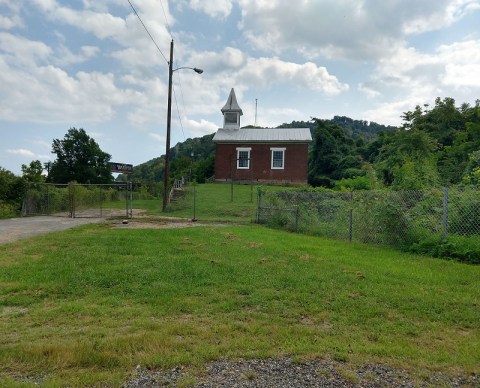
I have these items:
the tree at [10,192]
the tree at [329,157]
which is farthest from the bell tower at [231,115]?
the tree at [10,192]

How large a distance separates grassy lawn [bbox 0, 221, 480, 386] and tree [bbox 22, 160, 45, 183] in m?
13.5

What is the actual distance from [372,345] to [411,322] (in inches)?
39.3

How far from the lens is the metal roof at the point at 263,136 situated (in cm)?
3403

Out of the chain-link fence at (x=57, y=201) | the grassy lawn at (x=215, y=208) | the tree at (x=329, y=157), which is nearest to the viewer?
the grassy lawn at (x=215, y=208)

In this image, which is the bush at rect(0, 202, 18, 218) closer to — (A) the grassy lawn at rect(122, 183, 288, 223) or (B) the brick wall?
(A) the grassy lawn at rect(122, 183, 288, 223)

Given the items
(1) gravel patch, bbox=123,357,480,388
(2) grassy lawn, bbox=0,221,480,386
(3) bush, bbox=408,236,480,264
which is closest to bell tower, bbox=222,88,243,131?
(3) bush, bbox=408,236,480,264

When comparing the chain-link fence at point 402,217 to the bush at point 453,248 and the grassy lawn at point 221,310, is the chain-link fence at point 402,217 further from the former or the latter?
the grassy lawn at point 221,310

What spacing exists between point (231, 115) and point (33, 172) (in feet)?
70.6

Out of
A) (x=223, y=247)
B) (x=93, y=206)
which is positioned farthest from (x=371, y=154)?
(x=223, y=247)

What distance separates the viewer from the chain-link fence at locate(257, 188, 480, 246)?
8688 millimetres

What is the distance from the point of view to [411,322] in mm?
4406

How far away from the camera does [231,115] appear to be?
37.8 m

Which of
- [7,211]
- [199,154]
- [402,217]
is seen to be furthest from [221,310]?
A: [199,154]

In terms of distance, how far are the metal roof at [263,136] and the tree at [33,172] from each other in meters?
16.9
